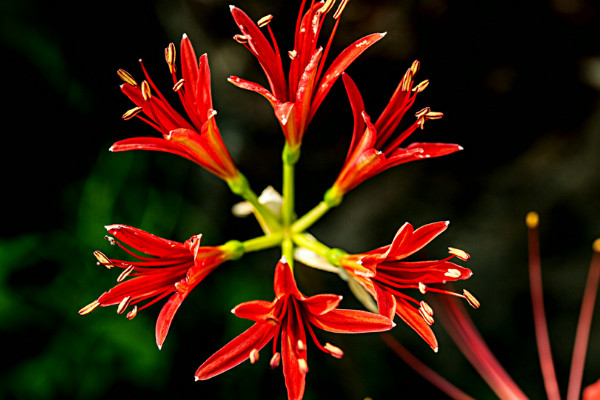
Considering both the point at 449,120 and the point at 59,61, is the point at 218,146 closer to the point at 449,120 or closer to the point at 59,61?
the point at 59,61

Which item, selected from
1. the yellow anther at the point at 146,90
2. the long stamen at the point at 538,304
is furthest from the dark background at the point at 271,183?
the yellow anther at the point at 146,90

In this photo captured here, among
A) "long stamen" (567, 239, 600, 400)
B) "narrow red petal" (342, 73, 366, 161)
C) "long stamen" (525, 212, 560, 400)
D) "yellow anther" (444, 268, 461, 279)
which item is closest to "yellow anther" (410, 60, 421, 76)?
"narrow red petal" (342, 73, 366, 161)

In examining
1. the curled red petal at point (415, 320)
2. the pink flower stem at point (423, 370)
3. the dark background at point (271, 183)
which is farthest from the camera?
the pink flower stem at point (423, 370)

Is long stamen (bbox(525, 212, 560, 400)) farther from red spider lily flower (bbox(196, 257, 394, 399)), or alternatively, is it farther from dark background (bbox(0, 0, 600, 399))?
red spider lily flower (bbox(196, 257, 394, 399))

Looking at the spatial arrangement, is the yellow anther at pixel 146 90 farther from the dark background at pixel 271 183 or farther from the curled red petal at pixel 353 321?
the dark background at pixel 271 183

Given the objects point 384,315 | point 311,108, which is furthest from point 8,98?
point 384,315

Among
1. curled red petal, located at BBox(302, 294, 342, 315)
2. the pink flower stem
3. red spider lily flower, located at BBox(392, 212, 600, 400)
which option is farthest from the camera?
the pink flower stem
